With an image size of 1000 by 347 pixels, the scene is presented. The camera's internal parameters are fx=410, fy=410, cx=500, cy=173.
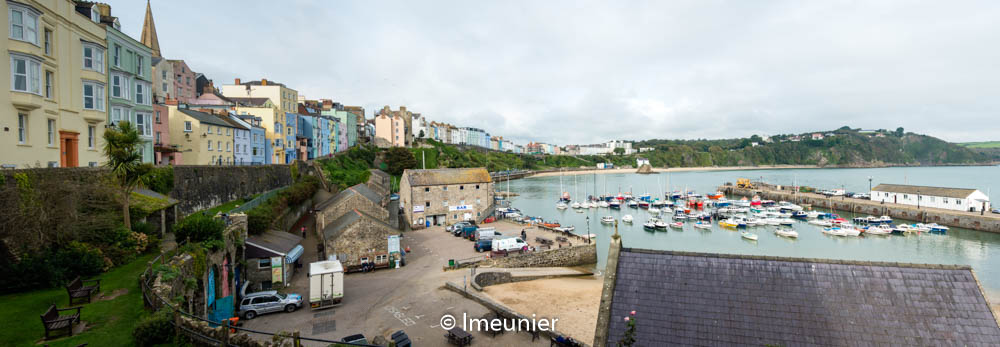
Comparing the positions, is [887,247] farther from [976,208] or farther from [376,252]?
[376,252]

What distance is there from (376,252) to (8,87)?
640 inches

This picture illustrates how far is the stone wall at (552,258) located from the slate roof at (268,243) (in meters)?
11.2

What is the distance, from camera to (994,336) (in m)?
7.26

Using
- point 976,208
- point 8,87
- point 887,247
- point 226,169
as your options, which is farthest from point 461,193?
point 976,208

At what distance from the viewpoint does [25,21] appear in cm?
1479

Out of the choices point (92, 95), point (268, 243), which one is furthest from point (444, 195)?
point (92, 95)

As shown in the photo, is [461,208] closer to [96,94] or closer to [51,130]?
[96,94]

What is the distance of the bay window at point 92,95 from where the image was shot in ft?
60.3

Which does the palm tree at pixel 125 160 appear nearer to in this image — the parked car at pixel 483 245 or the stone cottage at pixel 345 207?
the stone cottage at pixel 345 207

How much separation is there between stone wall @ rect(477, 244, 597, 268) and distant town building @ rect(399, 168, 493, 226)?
12853 millimetres

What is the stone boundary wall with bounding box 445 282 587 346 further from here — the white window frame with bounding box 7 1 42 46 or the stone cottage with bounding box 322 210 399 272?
the white window frame with bounding box 7 1 42 46

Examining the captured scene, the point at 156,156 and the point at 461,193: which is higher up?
the point at 156,156

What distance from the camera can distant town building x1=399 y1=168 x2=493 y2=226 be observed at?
38.5 meters

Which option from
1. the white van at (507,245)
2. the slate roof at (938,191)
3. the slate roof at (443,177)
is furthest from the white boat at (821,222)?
the white van at (507,245)
